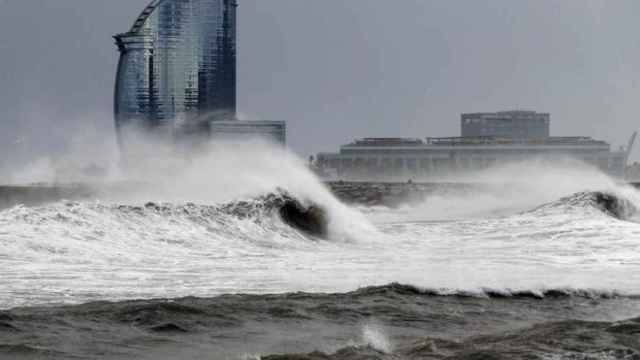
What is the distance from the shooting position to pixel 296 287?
1481 cm

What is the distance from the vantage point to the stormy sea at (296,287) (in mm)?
10211

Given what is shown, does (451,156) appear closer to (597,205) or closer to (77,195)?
(77,195)

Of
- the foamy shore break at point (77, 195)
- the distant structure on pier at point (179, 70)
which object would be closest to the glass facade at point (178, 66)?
the distant structure on pier at point (179, 70)

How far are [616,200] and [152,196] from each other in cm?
1905

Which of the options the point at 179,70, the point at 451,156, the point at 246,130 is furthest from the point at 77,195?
the point at 451,156

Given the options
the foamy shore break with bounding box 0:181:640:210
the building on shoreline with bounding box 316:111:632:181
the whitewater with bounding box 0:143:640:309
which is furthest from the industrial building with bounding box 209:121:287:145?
the whitewater with bounding box 0:143:640:309

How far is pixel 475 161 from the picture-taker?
140750 millimetres

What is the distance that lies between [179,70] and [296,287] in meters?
110

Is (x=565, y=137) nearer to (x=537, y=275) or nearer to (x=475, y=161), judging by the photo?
(x=475, y=161)

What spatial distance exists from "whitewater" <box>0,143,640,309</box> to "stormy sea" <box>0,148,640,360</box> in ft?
0.18

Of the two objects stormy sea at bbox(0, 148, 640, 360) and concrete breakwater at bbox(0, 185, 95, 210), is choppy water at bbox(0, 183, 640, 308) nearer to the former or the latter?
stormy sea at bbox(0, 148, 640, 360)

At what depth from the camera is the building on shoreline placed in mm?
140125

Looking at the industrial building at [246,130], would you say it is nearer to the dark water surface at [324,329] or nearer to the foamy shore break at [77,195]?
the foamy shore break at [77,195]

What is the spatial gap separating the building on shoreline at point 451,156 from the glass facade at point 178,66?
19.8 meters
